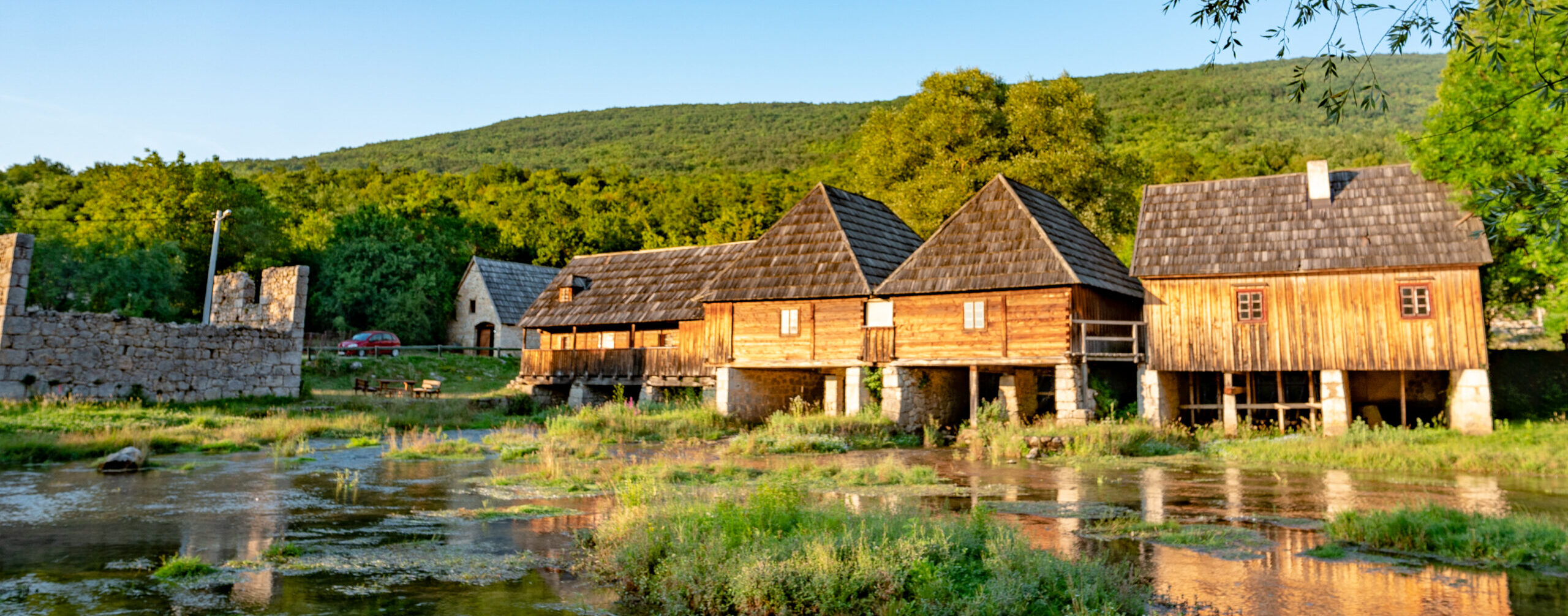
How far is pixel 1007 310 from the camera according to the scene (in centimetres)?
2730

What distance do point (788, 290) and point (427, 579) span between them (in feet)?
70.9

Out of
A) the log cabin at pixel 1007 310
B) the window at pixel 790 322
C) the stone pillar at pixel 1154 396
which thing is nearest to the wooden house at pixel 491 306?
the window at pixel 790 322

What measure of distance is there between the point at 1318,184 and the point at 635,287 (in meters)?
23.4

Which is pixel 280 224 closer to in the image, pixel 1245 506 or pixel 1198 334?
pixel 1198 334

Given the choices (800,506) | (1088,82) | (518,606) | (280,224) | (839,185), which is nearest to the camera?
(518,606)

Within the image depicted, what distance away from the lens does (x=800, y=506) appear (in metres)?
10.4

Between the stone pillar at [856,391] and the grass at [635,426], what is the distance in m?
3.61

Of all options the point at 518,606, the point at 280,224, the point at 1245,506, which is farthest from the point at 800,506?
the point at 280,224

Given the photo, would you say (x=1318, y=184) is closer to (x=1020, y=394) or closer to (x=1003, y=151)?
(x=1020, y=394)

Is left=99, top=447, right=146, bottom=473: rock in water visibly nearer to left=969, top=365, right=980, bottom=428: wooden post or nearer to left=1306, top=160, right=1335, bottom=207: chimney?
left=969, top=365, right=980, bottom=428: wooden post

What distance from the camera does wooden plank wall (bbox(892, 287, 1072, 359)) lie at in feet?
87.2

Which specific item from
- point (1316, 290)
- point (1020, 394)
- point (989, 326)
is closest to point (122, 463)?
point (989, 326)

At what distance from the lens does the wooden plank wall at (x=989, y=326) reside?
26594mm

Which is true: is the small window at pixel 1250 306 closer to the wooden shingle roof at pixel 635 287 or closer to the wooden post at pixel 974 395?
the wooden post at pixel 974 395
